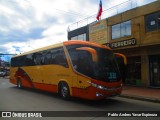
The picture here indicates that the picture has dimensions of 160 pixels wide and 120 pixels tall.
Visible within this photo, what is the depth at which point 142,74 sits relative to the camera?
64.7ft

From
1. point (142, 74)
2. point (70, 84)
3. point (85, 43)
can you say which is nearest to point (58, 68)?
point (70, 84)

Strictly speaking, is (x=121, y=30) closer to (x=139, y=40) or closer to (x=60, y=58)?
(x=139, y=40)

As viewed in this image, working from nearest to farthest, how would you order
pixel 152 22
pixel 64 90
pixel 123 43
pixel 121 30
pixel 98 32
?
pixel 64 90
pixel 152 22
pixel 123 43
pixel 121 30
pixel 98 32

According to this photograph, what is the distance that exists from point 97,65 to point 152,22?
1018cm

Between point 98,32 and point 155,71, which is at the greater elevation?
point 98,32

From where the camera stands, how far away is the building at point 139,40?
18.6 m

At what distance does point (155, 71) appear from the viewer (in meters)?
19.1

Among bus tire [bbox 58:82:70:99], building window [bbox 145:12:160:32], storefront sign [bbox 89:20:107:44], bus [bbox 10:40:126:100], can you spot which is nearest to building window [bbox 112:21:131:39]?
storefront sign [bbox 89:20:107:44]

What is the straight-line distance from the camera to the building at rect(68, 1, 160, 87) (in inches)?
731

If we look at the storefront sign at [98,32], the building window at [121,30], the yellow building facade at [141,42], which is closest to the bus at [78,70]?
the yellow building facade at [141,42]

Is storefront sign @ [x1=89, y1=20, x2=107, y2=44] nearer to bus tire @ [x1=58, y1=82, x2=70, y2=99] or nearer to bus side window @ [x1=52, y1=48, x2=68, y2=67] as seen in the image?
bus side window @ [x1=52, y1=48, x2=68, y2=67]

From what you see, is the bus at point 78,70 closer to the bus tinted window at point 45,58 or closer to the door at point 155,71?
the bus tinted window at point 45,58

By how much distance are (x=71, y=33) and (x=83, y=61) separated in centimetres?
1835

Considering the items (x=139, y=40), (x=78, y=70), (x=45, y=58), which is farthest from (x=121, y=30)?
(x=78, y=70)
